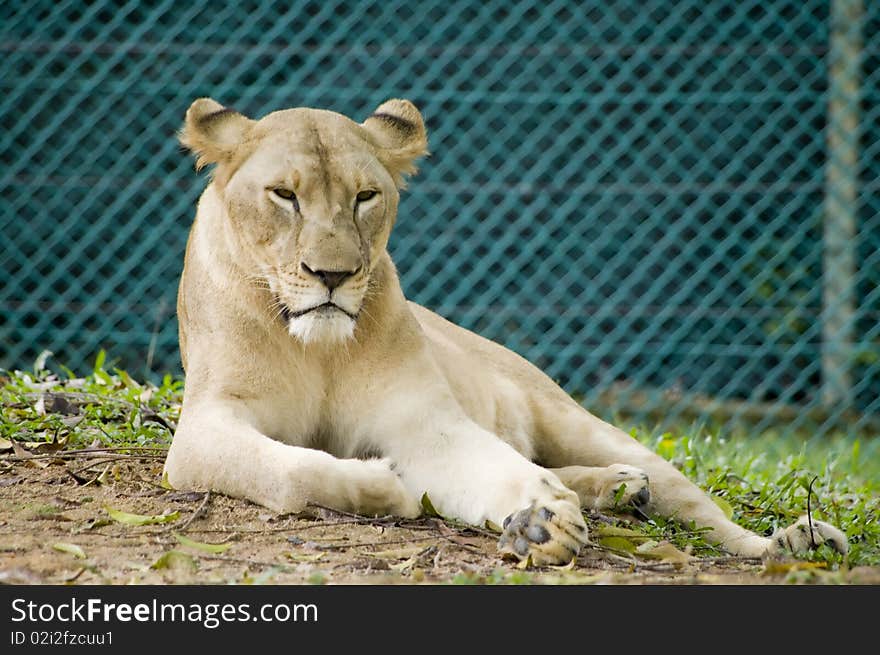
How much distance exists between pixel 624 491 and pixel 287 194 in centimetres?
99

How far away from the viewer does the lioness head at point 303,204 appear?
8.55 ft

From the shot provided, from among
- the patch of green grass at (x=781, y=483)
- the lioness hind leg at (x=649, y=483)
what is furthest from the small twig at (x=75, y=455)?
the patch of green grass at (x=781, y=483)

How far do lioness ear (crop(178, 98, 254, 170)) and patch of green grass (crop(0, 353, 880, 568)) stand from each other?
0.81 metres

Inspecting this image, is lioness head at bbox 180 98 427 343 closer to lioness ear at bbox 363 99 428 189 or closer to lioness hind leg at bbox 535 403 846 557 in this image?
lioness ear at bbox 363 99 428 189

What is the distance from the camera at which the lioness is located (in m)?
2.50

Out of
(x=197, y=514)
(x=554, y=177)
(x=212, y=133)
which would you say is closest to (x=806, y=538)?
(x=197, y=514)

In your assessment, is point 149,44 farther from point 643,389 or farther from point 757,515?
point 757,515

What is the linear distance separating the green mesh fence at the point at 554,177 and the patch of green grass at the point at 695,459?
814mm

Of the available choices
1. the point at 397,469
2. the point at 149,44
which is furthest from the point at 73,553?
the point at 149,44

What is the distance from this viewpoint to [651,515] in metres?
2.95

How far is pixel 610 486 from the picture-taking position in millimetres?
2914

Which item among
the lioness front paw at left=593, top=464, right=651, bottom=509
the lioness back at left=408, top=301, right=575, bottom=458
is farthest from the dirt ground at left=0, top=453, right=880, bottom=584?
the lioness back at left=408, top=301, right=575, bottom=458

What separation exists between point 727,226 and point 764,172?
266 millimetres

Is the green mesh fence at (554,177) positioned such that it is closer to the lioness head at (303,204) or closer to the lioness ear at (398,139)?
the lioness ear at (398,139)
